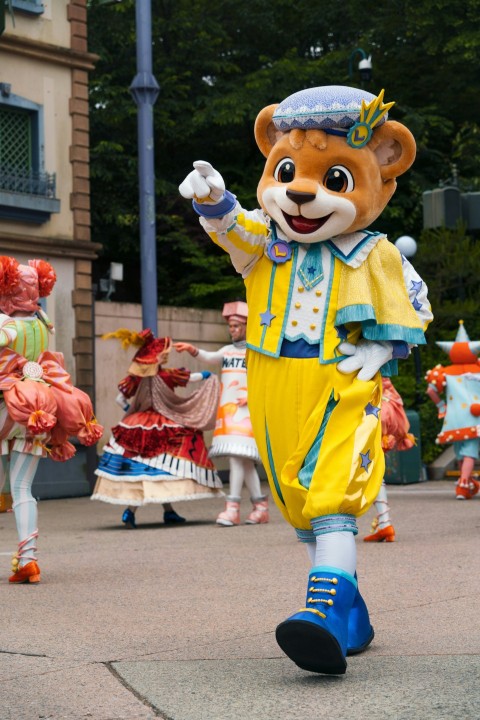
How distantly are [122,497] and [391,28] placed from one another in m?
16.2

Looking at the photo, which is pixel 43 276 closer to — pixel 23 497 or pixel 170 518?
pixel 23 497

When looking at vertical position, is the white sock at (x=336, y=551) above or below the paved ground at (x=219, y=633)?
above

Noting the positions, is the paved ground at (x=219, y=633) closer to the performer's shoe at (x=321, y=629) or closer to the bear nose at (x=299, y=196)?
the performer's shoe at (x=321, y=629)

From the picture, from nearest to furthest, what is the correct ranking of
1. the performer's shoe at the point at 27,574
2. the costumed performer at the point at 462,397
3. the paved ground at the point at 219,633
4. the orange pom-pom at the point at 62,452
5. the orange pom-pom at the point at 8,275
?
1. the paved ground at the point at 219,633
2. the performer's shoe at the point at 27,574
3. the orange pom-pom at the point at 8,275
4. the orange pom-pom at the point at 62,452
5. the costumed performer at the point at 462,397

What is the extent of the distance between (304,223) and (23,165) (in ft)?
43.4

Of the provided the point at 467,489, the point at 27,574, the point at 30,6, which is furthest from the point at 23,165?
the point at 27,574

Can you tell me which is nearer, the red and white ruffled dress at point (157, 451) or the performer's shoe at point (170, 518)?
the red and white ruffled dress at point (157, 451)

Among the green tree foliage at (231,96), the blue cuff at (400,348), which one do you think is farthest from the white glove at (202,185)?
the green tree foliage at (231,96)

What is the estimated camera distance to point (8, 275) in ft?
26.7

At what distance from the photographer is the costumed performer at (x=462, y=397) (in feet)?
48.0

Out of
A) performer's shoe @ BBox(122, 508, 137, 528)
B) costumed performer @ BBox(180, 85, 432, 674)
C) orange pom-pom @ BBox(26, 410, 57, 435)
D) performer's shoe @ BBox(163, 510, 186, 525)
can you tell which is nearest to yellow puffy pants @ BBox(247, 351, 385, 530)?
costumed performer @ BBox(180, 85, 432, 674)

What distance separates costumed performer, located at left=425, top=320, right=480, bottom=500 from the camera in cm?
1462

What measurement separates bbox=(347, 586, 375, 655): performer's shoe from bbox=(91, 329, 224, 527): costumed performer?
6.39 metres

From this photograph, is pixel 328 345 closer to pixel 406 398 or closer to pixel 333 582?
pixel 333 582
